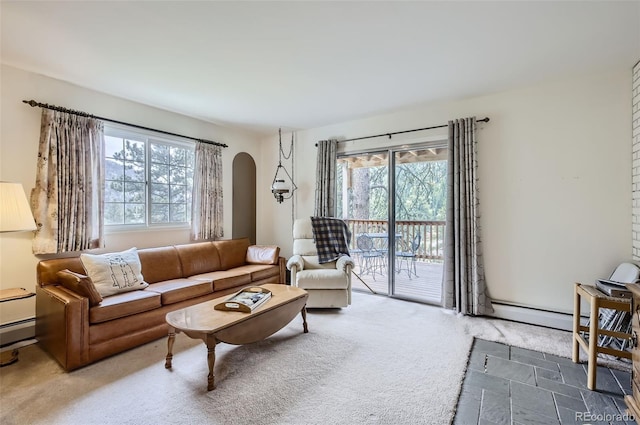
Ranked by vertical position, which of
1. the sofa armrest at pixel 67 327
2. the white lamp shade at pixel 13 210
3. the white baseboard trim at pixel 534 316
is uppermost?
the white lamp shade at pixel 13 210

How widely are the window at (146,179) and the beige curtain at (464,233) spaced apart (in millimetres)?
3484

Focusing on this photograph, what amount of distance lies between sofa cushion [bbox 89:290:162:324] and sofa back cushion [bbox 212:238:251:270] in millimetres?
1247

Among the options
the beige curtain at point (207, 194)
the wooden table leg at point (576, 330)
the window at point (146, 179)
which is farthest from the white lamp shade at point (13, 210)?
the wooden table leg at point (576, 330)

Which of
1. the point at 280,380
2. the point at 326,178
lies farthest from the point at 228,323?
the point at 326,178

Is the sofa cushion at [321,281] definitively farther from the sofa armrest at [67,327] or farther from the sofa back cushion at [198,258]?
the sofa armrest at [67,327]

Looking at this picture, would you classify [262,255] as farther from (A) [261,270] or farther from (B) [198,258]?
(B) [198,258]

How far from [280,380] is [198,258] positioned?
2.17 metres

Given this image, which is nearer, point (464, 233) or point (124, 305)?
point (124, 305)

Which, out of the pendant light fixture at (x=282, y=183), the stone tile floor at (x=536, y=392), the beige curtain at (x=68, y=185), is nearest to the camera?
the stone tile floor at (x=536, y=392)

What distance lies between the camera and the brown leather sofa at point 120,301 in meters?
2.17

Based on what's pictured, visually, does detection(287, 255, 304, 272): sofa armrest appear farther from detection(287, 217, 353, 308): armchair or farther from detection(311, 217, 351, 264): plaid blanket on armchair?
detection(311, 217, 351, 264): plaid blanket on armchair

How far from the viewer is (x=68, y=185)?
2.81 metres

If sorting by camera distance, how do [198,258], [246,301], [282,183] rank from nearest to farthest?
[246,301] < [198,258] < [282,183]

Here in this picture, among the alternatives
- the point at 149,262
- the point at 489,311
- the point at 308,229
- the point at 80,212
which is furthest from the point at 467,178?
the point at 80,212
